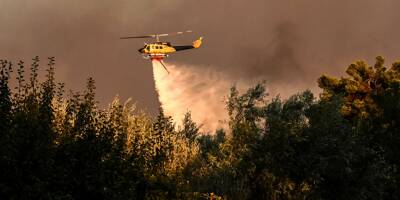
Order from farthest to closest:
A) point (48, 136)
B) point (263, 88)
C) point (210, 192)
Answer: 1. point (263, 88)
2. point (210, 192)
3. point (48, 136)

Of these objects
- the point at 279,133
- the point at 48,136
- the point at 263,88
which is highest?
the point at 263,88

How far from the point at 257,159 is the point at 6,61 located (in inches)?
745

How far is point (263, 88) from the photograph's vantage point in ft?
171

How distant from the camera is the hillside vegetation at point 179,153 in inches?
1010

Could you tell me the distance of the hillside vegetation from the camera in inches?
1010

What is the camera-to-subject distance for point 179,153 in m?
37.8

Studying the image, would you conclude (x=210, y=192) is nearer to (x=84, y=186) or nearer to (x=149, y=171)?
(x=149, y=171)

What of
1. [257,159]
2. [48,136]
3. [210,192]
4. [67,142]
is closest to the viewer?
[48,136]

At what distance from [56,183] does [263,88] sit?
2802 cm

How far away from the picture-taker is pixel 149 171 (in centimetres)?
3466

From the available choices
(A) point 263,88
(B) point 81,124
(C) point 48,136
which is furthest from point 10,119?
(A) point 263,88

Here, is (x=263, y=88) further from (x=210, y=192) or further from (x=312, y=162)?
(x=210, y=192)

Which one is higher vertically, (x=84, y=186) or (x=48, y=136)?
(x=48, y=136)

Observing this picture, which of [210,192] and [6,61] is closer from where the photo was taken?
[6,61]
